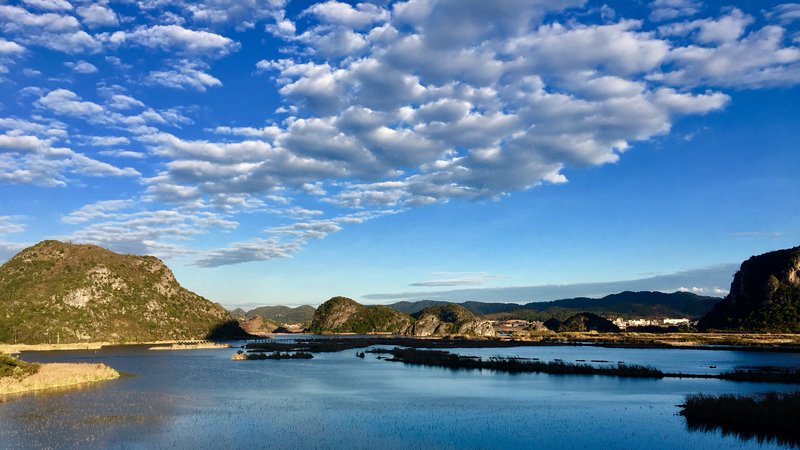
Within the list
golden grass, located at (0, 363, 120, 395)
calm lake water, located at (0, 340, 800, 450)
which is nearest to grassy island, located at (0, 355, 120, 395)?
golden grass, located at (0, 363, 120, 395)

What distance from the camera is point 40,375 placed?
56.2 metres

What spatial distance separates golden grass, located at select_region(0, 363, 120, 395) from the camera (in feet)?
Answer: 169

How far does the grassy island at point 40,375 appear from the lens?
5194 cm

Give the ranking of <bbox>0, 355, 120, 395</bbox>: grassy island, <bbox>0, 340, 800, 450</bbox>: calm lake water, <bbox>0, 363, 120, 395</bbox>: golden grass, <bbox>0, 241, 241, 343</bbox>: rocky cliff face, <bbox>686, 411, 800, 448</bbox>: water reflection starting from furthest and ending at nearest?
<bbox>0, 241, 241, 343</bbox>: rocky cliff face < <bbox>0, 355, 120, 395</bbox>: grassy island < <bbox>0, 363, 120, 395</bbox>: golden grass < <bbox>686, 411, 800, 448</bbox>: water reflection < <bbox>0, 340, 800, 450</bbox>: calm lake water

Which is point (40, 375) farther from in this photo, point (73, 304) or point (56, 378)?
point (73, 304)

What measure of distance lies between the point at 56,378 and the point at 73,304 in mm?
127686

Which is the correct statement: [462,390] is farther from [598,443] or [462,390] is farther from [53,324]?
[53,324]

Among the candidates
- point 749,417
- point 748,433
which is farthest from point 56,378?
point 749,417

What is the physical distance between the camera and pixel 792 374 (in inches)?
2507

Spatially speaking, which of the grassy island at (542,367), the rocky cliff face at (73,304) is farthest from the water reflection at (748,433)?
the rocky cliff face at (73,304)

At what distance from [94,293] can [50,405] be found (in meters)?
154

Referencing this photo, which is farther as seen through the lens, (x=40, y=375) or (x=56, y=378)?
(x=56, y=378)

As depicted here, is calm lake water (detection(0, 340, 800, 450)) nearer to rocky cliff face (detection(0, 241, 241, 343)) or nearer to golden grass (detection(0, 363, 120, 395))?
golden grass (detection(0, 363, 120, 395))

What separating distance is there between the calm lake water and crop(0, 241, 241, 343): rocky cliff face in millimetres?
106375
